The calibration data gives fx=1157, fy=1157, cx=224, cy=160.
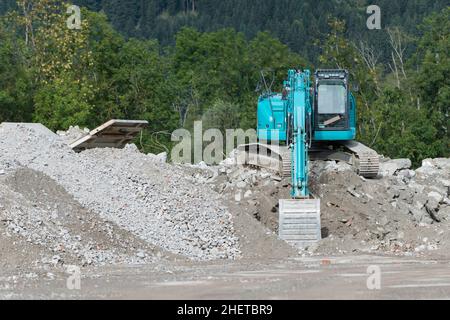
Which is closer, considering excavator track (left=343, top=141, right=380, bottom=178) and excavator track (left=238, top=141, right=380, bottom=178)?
excavator track (left=238, top=141, right=380, bottom=178)

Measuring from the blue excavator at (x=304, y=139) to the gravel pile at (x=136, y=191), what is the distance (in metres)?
1.56

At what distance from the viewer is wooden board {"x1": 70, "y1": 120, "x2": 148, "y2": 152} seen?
2967 centimetres

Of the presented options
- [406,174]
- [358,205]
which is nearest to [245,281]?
[358,205]

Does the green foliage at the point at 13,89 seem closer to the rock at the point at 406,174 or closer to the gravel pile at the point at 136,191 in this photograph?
the gravel pile at the point at 136,191

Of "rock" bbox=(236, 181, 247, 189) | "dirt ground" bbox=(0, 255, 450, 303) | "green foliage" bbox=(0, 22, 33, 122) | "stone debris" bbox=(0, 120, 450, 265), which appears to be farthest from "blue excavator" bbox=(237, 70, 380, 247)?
"green foliage" bbox=(0, 22, 33, 122)

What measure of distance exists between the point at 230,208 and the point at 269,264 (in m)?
4.50

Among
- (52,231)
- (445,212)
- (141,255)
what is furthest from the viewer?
(445,212)

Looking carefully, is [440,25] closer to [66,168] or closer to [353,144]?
[353,144]

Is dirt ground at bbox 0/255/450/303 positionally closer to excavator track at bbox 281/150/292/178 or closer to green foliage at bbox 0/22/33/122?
excavator track at bbox 281/150/292/178

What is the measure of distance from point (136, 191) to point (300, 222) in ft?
11.6

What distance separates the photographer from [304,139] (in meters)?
24.6

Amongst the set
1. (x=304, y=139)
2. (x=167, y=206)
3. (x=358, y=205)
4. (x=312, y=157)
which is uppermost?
(x=304, y=139)

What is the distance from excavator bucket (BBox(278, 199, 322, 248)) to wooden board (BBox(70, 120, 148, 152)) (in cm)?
725

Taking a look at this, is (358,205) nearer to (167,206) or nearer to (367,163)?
(367,163)
